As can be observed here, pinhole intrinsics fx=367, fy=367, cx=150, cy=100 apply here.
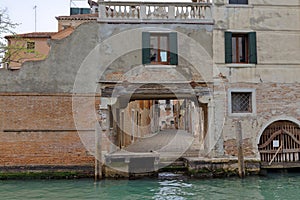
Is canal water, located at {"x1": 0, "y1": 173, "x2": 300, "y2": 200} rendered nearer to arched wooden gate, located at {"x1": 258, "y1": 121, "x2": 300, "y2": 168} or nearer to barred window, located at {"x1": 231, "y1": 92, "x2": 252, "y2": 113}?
arched wooden gate, located at {"x1": 258, "y1": 121, "x2": 300, "y2": 168}

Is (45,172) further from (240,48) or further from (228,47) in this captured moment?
(240,48)

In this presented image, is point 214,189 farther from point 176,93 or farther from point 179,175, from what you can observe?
point 176,93

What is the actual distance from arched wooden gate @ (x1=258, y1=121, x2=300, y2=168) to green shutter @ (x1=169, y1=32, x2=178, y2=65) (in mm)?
3753

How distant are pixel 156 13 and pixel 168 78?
2112 mm

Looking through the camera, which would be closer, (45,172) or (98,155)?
(98,155)

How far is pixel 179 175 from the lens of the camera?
11156 millimetres

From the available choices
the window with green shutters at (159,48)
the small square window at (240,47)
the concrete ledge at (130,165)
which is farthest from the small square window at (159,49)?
the concrete ledge at (130,165)

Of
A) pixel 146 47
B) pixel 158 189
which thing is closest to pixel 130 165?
pixel 158 189

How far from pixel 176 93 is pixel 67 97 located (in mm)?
3430

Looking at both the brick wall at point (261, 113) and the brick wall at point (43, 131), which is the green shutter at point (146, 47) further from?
the brick wall at point (261, 113)

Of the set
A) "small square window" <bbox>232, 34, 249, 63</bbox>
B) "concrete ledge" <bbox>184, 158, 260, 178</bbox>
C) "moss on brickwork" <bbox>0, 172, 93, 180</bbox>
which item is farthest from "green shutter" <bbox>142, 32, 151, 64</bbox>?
"moss on brickwork" <bbox>0, 172, 93, 180</bbox>

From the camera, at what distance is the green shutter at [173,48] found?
456 inches

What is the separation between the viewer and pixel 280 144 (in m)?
11.8

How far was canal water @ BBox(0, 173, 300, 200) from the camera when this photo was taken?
892 centimetres
